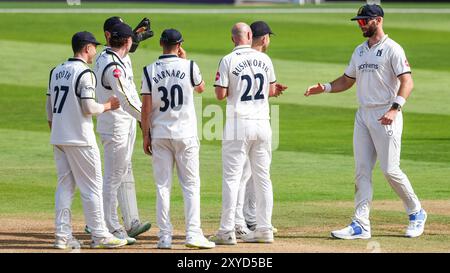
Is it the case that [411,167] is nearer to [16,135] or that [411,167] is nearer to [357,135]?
[357,135]

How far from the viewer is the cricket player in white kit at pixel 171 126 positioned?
11156 mm

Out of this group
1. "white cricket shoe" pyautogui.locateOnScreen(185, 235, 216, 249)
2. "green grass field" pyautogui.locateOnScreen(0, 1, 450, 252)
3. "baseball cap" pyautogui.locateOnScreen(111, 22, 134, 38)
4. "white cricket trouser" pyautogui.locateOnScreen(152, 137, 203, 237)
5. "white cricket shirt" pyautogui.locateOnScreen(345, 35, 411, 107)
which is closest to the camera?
"white cricket shoe" pyautogui.locateOnScreen(185, 235, 216, 249)

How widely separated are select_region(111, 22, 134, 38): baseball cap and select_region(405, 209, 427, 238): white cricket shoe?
3.58 metres

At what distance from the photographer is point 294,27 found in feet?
118

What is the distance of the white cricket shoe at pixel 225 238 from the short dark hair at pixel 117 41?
2.19 m

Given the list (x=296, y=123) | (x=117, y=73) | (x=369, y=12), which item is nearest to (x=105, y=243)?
(x=117, y=73)

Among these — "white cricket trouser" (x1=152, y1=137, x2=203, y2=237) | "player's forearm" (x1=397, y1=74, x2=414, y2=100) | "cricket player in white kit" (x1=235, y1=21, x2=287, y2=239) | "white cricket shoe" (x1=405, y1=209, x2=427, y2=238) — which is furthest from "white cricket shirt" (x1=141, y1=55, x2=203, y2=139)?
"white cricket shoe" (x1=405, y1=209, x2=427, y2=238)

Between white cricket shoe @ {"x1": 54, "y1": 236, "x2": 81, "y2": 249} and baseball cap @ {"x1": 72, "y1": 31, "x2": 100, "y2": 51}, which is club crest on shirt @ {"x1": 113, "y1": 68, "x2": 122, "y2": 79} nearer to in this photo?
baseball cap @ {"x1": 72, "y1": 31, "x2": 100, "y2": 51}

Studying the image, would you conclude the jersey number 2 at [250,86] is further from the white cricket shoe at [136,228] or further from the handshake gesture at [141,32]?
the white cricket shoe at [136,228]

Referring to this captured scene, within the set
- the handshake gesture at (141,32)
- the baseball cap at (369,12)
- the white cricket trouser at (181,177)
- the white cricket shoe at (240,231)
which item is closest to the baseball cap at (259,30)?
the baseball cap at (369,12)

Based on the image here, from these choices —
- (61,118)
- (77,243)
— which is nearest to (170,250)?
(77,243)

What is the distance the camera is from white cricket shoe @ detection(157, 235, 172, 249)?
1122cm

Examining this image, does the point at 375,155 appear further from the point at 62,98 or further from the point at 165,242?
the point at 62,98

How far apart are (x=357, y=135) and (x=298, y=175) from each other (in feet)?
15.3
